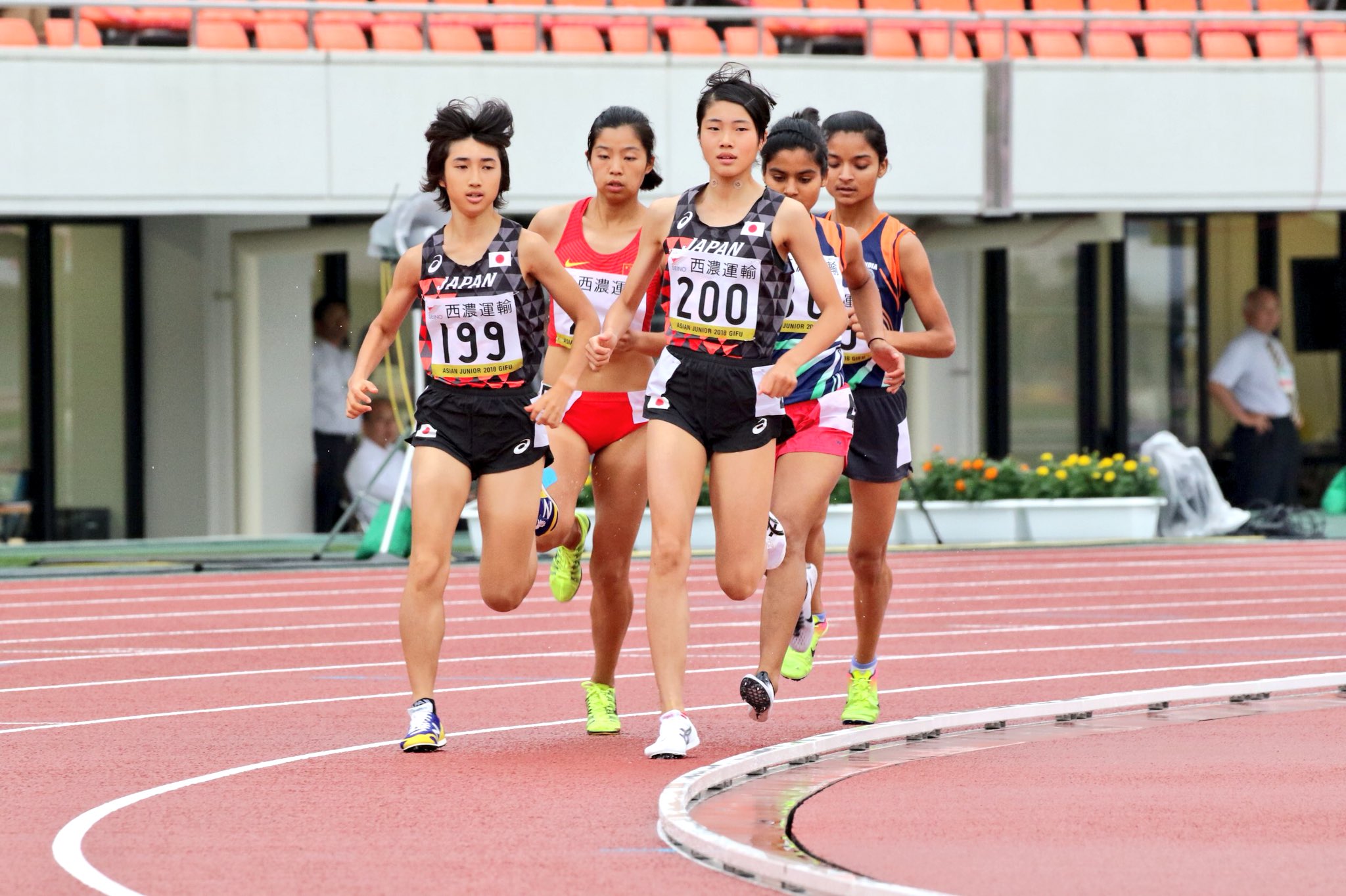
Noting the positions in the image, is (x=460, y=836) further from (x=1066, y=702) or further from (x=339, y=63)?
(x=339, y=63)

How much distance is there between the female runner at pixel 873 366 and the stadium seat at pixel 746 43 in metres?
13.1

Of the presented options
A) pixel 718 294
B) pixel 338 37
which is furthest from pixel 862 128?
pixel 338 37

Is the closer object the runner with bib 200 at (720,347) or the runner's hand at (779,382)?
the runner's hand at (779,382)

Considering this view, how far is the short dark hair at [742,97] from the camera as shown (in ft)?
24.5

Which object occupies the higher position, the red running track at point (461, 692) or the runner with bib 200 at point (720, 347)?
the runner with bib 200 at point (720, 347)

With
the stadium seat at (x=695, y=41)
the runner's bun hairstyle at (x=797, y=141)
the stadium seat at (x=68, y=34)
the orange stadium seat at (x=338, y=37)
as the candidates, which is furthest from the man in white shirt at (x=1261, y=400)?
the runner's bun hairstyle at (x=797, y=141)

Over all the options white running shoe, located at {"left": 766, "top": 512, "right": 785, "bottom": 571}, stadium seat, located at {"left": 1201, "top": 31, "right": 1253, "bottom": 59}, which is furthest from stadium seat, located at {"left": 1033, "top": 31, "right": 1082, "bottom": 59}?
white running shoe, located at {"left": 766, "top": 512, "right": 785, "bottom": 571}

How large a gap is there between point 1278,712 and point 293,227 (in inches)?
568

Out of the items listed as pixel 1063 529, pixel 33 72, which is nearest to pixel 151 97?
pixel 33 72

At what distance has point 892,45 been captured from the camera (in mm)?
21734

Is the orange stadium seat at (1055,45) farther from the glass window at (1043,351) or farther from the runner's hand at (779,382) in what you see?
the runner's hand at (779,382)

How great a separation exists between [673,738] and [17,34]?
14679 mm

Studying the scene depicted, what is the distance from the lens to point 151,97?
19641 mm

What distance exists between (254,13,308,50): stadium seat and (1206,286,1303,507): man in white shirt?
31.3 ft
